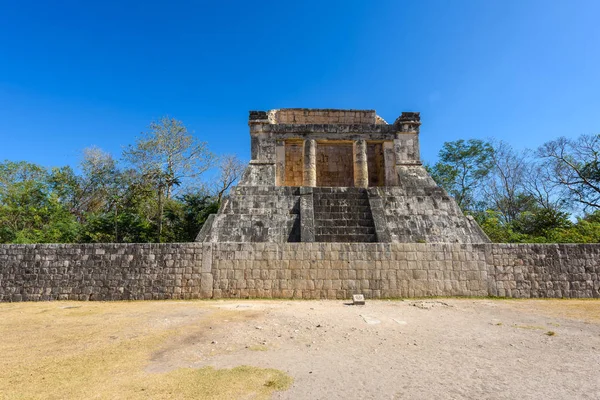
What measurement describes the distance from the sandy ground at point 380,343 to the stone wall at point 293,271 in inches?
26.4

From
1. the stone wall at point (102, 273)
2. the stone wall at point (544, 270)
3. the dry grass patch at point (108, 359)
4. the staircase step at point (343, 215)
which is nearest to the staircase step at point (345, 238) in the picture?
the staircase step at point (343, 215)

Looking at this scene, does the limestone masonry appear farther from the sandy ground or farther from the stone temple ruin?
the stone temple ruin

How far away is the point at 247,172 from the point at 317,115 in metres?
4.80

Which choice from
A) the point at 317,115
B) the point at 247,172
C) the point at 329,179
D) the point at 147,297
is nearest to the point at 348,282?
the point at 147,297

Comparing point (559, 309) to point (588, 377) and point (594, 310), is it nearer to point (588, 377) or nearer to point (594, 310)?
point (594, 310)

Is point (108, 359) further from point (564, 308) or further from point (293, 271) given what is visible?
point (564, 308)

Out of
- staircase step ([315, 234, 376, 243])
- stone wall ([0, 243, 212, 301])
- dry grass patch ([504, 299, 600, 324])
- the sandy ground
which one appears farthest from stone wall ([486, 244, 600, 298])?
stone wall ([0, 243, 212, 301])

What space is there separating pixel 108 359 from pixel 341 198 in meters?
7.73

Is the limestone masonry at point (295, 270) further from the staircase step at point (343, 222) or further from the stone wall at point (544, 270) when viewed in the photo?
the staircase step at point (343, 222)

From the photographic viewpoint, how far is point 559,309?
6262mm

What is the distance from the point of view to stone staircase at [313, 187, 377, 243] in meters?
8.83

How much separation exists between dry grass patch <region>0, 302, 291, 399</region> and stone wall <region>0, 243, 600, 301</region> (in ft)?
4.42

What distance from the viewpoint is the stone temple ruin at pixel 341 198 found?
8938 millimetres

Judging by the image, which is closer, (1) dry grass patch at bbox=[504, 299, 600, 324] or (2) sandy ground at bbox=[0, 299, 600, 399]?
(2) sandy ground at bbox=[0, 299, 600, 399]
